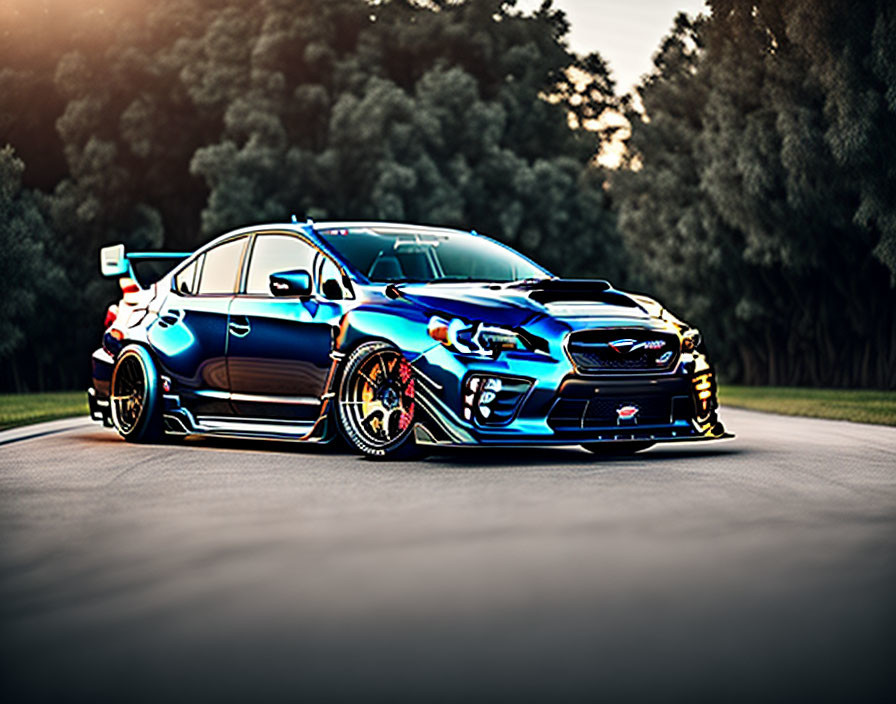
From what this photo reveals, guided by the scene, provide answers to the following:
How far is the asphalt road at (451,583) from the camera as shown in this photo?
514 centimetres

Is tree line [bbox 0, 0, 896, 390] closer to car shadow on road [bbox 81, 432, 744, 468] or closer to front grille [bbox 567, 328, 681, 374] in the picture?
car shadow on road [bbox 81, 432, 744, 468]

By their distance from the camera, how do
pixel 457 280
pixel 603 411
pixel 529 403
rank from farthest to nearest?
pixel 457 280
pixel 603 411
pixel 529 403

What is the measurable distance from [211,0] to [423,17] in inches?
319

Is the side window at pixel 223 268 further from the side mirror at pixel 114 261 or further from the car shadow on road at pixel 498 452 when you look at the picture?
the car shadow on road at pixel 498 452

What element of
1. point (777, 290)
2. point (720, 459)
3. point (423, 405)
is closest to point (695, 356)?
point (720, 459)

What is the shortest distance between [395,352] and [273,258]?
2.02 metres

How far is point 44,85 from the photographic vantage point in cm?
5444

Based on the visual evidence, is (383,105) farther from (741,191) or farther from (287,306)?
(287,306)

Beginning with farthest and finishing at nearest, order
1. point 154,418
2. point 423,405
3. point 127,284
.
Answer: point 127,284 → point 154,418 → point 423,405

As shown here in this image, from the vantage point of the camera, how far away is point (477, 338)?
1159 centimetres

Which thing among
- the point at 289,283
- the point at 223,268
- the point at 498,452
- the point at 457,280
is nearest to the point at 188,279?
the point at 223,268

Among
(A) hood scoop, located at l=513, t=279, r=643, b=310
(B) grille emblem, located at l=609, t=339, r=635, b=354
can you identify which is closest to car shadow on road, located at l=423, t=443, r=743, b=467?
(B) grille emblem, located at l=609, t=339, r=635, b=354

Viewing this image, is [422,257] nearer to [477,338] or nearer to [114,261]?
[477,338]

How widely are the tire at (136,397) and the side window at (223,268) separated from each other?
840mm
